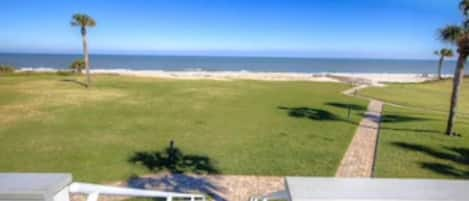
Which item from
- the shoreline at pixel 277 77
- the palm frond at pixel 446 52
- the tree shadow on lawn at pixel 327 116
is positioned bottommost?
the tree shadow on lawn at pixel 327 116

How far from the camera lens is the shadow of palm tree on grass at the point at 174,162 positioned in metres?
8.85

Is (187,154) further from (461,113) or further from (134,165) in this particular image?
(461,113)

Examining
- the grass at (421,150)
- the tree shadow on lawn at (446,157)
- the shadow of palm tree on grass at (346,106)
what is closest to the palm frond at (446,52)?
the shadow of palm tree on grass at (346,106)

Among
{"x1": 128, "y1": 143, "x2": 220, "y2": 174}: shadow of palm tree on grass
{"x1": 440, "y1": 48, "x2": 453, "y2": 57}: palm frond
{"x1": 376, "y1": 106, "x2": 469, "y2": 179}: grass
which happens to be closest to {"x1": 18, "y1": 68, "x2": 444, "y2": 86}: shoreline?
{"x1": 440, "y1": 48, "x2": 453, "y2": 57}: palm frond

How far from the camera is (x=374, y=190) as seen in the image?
1.48 m

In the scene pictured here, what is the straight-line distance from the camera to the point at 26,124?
43.8ft

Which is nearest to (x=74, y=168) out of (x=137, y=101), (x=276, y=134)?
(x=276, y=134)

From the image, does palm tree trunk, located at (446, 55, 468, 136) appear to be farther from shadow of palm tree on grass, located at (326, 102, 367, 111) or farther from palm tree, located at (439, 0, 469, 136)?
shadow of palm tree on grass, located at (326, 102, 367, 111)

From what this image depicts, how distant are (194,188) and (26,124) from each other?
971 cm

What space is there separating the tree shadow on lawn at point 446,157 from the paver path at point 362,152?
118 centimetres

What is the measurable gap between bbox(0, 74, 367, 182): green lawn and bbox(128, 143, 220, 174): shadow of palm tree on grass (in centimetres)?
6

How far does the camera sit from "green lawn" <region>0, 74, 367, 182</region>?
361 inches

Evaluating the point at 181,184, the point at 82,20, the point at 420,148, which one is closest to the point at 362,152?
the point at 420,148

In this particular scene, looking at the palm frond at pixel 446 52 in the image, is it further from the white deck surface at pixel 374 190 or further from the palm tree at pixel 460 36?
the white deck surface at pixel 374 190
